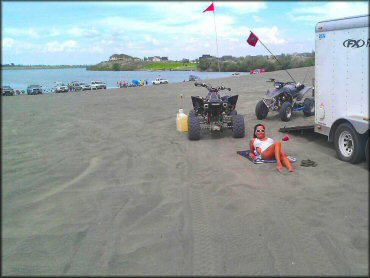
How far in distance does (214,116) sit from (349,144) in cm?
454

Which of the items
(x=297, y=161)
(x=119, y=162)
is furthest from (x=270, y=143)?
(x=119, y=162)

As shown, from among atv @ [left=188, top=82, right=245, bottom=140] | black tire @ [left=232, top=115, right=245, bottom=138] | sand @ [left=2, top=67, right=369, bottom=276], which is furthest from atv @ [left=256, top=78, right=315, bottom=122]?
sand @ [left=2, top=67, right=369, bottom=276]

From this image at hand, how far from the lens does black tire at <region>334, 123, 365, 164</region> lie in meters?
7.37

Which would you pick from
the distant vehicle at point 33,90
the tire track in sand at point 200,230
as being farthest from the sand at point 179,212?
the distant vehicle at point 33,90

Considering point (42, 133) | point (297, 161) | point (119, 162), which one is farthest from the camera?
point (42, 133)

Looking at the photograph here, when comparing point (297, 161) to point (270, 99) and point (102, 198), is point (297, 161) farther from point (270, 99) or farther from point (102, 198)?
Result: point (270, 99)

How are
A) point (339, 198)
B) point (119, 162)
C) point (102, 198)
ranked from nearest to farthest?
point (339, 198) < point (102, 198) < point (119, 162)

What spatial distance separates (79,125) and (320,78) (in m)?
10.4

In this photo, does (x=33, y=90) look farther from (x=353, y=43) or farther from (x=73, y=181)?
(x=353, y=43)

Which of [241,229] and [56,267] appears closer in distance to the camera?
[56,267]

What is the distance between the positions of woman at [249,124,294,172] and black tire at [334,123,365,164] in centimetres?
128

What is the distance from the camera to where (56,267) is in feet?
13.7

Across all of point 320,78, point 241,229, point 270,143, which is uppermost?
point 320,78

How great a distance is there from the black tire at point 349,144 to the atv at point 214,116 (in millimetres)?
3346
